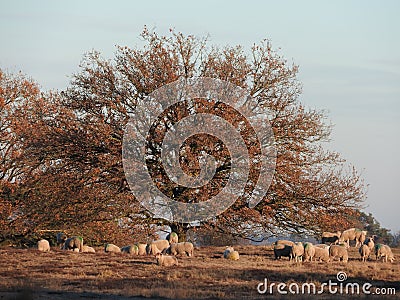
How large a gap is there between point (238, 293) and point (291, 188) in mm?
14489

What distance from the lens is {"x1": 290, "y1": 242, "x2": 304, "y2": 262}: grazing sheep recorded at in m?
28.8

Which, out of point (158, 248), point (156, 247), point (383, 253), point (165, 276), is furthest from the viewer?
point (158, 248)

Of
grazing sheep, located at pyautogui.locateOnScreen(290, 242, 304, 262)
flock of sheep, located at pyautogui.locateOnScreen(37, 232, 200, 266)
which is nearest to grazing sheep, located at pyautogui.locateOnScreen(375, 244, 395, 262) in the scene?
grazing sheep, located at pyautogui.locateOnScreen(290, 242, 304, 262)

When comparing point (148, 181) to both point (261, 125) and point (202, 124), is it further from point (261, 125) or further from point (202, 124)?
point (261, 125)

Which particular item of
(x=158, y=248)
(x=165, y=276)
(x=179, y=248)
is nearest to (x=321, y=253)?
(x=179, y=248)

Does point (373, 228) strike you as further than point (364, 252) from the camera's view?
Yes

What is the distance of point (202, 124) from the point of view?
32.5 metres

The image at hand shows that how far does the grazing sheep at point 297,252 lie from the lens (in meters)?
28.8

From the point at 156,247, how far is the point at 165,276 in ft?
25.6

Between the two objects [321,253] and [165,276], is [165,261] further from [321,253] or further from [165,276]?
[321,253]

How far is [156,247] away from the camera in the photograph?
31266 mm

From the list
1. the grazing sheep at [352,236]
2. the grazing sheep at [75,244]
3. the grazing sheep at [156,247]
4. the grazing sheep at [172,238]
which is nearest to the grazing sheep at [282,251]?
the grazing sheep at [156,247]

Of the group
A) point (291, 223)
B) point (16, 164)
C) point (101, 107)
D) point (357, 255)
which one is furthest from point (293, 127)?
point (16, 164)

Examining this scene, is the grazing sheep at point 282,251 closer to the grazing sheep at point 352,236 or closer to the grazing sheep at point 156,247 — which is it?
the grazing sheep at point 156,247
